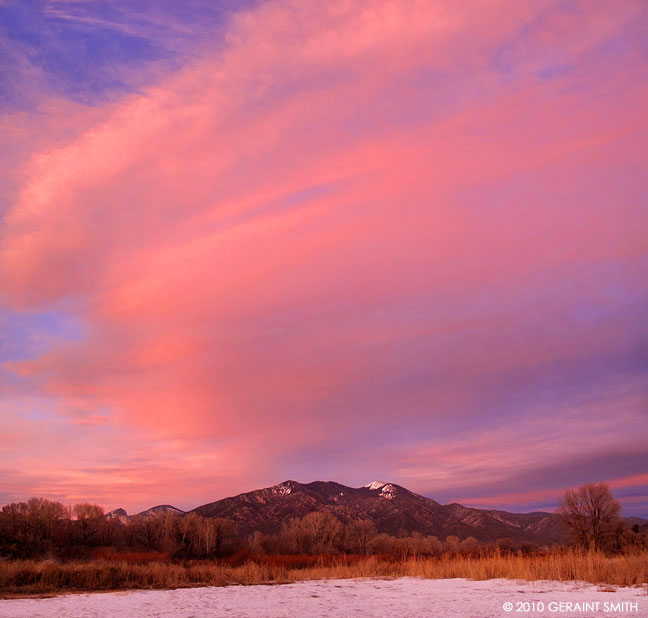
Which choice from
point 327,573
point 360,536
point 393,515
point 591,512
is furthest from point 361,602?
point 393,515

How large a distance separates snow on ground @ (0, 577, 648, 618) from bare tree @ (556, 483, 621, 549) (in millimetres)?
44082

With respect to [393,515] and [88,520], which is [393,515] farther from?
[88,520]

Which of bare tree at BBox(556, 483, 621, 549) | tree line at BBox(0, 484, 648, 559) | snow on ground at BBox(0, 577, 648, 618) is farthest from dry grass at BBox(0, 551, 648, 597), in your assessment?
bare tree at BBox(556, 483, 621, 549)

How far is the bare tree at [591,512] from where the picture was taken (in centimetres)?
5181

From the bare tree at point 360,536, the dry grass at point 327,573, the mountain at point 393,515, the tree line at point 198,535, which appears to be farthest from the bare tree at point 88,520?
the mountain at point 393,515

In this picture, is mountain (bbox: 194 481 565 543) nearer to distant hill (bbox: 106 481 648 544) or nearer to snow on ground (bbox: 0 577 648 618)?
distant hill (bbox: 106 481 648 544)

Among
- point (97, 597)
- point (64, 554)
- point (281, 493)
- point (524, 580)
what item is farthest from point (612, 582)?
point (281, 493)

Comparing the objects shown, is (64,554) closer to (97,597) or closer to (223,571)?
(223,571)

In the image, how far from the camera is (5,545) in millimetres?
42688

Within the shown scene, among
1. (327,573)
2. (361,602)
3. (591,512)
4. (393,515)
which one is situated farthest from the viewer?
(393,515)

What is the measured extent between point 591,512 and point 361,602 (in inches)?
2027

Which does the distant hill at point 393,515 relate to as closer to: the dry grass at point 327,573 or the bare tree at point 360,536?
the bare tree at point 360,536

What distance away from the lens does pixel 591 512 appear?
5334cm

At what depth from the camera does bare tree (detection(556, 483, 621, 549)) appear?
51.8 meters
